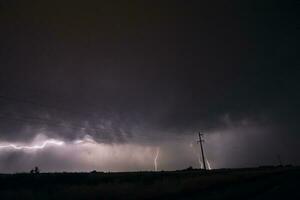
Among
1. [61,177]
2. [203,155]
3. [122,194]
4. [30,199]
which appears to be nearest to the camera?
[30,199]

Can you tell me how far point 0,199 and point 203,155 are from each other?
1750 inches

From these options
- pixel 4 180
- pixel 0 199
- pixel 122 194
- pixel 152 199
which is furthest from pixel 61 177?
pixel 152 199

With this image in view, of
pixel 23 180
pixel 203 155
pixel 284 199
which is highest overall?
pixel 203 155

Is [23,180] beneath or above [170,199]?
above

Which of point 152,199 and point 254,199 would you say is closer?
point 254,199

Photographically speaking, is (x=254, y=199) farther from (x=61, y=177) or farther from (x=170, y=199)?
(x=61, y=177)

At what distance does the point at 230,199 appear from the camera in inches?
444

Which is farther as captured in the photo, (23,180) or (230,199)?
(23,180)

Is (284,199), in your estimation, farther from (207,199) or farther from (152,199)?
(152,199)

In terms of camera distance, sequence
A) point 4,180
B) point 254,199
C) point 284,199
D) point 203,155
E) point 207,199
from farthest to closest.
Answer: point 203,155, point 4,180, point 207,199, point 254,199, point 284,199

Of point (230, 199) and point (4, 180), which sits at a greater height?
point (4, 180)

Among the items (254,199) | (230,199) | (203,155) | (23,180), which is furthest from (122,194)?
(203,155)

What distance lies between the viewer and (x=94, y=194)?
51.6ft

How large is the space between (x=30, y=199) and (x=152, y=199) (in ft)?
24.1
